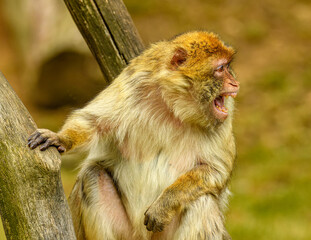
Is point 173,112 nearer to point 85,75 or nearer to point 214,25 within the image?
point 85,75

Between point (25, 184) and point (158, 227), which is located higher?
point (25, 184)

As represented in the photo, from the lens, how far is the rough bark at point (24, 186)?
11.4ft

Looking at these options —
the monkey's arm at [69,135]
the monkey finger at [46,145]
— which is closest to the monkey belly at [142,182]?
the monkey's arm at [69,135]

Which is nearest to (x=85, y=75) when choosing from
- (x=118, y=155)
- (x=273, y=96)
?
(x=273, y=96)

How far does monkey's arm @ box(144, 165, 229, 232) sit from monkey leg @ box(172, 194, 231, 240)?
60 millimetres

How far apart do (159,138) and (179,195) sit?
50 cm

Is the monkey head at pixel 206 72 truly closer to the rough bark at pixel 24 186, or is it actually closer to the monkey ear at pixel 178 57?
the monkey ear at pixel 178 57

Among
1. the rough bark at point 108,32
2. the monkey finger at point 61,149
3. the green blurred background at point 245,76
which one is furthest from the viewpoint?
the green blurred background at point 245,76

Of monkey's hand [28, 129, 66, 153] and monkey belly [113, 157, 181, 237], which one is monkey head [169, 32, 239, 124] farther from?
monkey's hand [28, 129, 66, 153]

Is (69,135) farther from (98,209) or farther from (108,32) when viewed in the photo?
(108,32)

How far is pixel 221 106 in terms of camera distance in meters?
4.70

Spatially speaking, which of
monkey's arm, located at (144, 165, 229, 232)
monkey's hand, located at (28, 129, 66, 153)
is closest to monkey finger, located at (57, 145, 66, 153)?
monkey's hand, located at (28, 129, 66, 153)

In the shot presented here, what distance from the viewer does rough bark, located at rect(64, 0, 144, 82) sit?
4898mm

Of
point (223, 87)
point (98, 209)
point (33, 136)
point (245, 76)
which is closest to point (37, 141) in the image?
point (33, 136)
